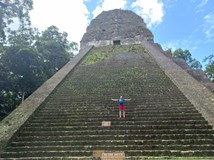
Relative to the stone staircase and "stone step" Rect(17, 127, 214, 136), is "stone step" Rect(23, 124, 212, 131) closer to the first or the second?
the stone staircase

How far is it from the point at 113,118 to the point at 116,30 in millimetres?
13997

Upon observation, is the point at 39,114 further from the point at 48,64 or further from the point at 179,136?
the point at 48,64

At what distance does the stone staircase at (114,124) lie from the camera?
593 cm

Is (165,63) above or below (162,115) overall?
Result: above

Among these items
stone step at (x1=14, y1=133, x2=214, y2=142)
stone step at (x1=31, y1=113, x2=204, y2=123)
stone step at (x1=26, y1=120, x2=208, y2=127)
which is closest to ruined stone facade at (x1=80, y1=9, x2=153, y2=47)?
stone step at (x1=31, y1=113, x2=204, y2=123)

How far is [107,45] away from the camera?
19.2m

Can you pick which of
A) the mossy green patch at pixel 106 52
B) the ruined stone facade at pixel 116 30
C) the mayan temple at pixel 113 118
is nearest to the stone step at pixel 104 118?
the mayan temple at pixel 113 118

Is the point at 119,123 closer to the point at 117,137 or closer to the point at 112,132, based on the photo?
the point at 112,132

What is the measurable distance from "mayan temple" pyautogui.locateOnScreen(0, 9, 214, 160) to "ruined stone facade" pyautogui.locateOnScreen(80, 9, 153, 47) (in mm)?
7265

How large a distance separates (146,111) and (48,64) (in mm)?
11150

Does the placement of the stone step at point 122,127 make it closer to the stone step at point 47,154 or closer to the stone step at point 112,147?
the stone step at point 112,147

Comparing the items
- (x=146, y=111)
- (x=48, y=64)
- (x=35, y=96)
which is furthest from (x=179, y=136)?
(x=48, y=64)

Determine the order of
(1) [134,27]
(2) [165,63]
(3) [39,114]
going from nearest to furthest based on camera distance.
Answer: (3) [39,114] < (2) [165,63] < (1) [134,27]

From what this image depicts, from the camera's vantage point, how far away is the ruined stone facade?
1956 centimetres
